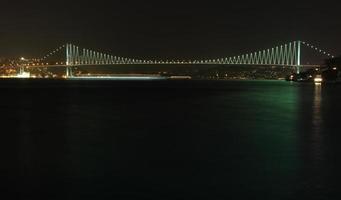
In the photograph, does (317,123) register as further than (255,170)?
Yes

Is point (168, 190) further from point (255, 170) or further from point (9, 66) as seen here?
point (9, 66)

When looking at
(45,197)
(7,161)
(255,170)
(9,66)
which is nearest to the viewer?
(45,197)

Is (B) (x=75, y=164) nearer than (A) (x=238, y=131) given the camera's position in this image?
Yes

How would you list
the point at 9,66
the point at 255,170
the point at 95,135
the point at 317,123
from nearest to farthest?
1. the point at 255,170
2. the point at 95,135
3. the point at 317,123
4. the point at 9,66

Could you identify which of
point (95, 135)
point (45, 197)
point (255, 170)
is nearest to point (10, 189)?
point (45, 197)

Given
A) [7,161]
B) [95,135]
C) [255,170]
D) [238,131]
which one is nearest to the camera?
[255,170]

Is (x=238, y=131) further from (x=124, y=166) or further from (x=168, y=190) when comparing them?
(x=168, y=190)

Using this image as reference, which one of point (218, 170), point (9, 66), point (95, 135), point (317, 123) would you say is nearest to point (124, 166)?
point (218, 170)

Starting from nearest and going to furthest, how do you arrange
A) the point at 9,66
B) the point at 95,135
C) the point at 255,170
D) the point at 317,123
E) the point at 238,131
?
the point at 255,170 < the point at 95,135 < the point at 238,131 < the point at 317,123 < the point at 9,66
